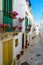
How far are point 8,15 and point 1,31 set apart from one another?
6.78ft

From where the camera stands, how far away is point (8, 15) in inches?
354

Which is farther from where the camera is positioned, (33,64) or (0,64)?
(33,64)

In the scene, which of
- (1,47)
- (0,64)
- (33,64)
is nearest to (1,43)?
(1,47)

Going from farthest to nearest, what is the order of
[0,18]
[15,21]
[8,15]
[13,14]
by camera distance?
[15,21]
[8,15]
[13,14]
[0,18]

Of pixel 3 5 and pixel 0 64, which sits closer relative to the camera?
pixel 0 64

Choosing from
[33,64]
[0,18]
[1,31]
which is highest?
[0,18]

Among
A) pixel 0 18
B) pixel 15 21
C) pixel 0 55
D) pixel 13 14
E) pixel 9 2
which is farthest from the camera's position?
pixel 15 21

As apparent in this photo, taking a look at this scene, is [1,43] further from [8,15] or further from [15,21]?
[15,21]

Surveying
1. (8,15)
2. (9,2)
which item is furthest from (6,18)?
(9,2)

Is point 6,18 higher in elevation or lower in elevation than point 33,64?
higher

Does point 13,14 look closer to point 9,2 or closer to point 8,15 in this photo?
point 8,15

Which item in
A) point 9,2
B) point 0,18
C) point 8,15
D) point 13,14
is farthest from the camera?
point 9,2

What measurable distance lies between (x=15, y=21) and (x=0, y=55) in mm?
4007

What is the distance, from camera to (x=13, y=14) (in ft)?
27.5
